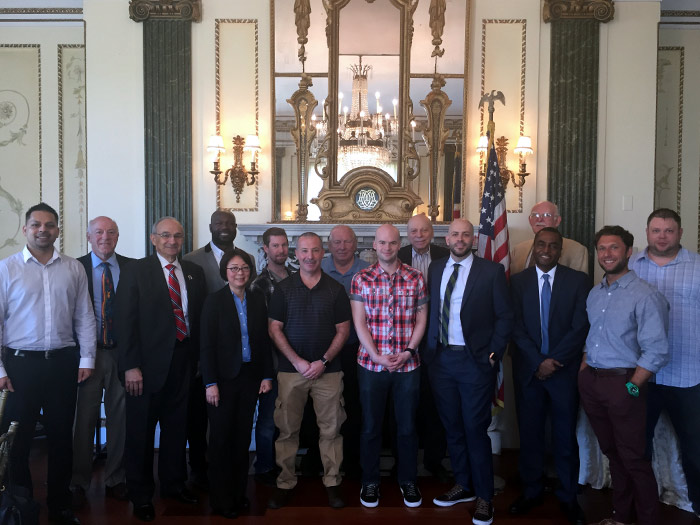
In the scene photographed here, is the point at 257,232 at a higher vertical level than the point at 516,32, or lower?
lower

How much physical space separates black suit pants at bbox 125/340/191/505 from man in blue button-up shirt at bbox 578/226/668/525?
7.74 feet

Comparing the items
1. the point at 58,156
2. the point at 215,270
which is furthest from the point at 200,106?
the point at 215,270

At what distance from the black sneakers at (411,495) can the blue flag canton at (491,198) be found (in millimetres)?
1856

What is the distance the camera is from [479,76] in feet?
18.5

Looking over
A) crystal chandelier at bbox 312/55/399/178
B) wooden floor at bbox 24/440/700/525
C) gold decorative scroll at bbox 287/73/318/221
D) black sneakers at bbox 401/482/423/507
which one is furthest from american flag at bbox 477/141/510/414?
gold decorative scroll at bbox 287/73/318/221

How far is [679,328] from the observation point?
3.40 metres

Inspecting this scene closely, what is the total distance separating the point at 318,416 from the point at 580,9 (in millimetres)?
4425

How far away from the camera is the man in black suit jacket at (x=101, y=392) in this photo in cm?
371

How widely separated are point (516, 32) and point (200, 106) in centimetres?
306

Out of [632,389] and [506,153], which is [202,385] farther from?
[506,153]

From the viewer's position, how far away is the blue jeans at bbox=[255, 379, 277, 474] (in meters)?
4.01

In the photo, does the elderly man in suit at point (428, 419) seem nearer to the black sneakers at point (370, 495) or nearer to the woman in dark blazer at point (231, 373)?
the black sneakers at point (370, 495)

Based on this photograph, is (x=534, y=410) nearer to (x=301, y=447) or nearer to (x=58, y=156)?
(x=301, y=447)

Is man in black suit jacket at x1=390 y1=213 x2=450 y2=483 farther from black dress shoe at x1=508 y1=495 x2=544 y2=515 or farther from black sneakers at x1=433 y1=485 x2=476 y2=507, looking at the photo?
black dress shoe at x1=508 y1=495 x2=544 y2=515
